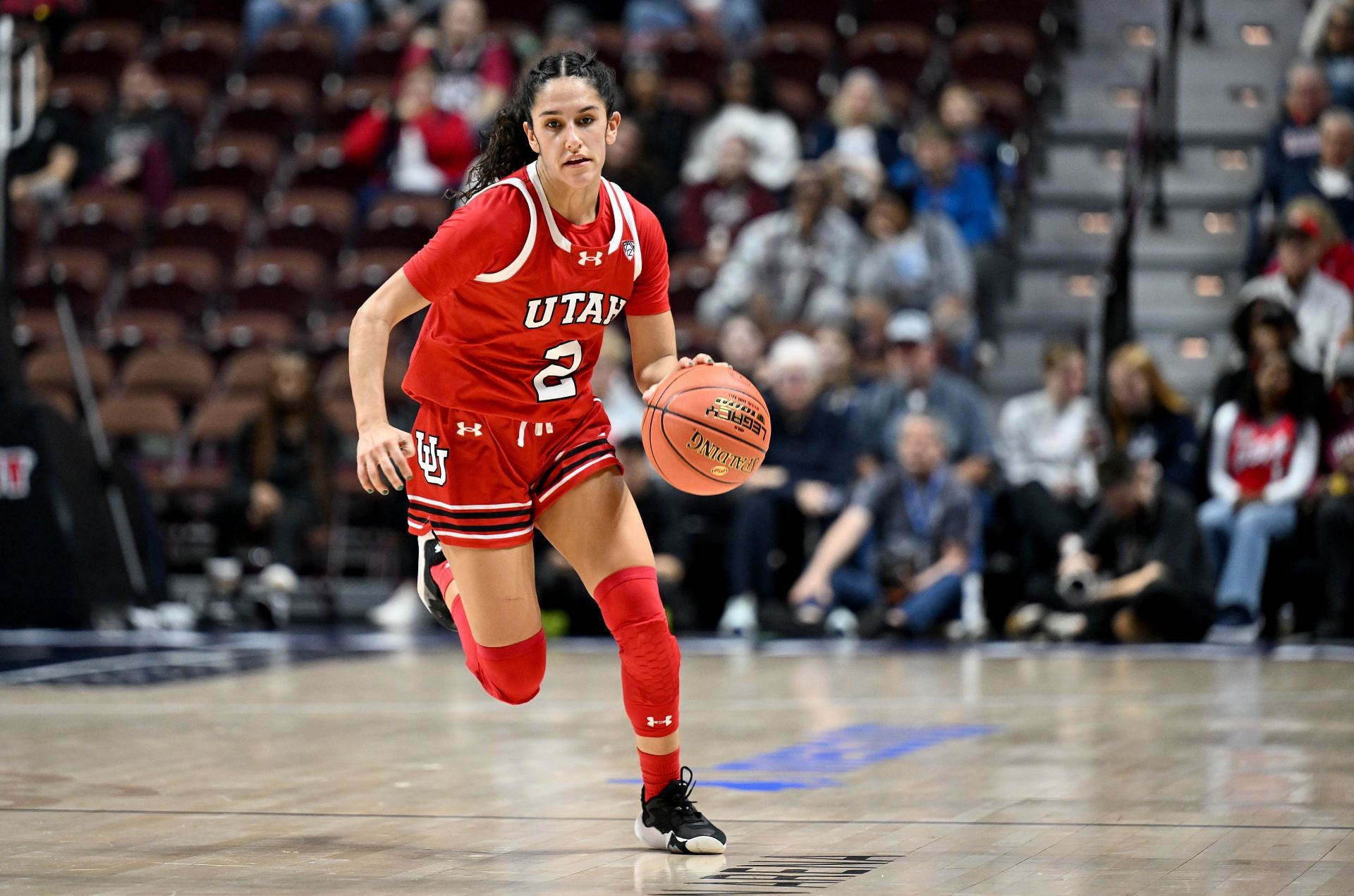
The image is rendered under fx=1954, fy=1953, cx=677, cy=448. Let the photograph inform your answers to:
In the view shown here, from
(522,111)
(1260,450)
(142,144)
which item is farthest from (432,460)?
(142,144)

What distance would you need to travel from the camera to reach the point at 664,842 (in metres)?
4.49

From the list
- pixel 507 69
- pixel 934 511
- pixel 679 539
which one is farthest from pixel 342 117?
pixel 934 511

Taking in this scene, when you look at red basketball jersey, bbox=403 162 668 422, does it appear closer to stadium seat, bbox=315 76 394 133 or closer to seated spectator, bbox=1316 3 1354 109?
seated spectator, bbox=1316 3 1354 109

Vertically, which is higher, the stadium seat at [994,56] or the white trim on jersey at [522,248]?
the stadium seat at [994,56]

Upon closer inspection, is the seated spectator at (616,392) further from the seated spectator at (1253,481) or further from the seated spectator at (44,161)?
the seated spectator at (44,161)

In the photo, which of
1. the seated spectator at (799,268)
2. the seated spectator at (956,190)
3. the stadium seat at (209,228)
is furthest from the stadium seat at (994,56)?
the stadium seat at (209,228)

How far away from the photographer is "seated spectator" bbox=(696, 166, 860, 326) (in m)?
11.5

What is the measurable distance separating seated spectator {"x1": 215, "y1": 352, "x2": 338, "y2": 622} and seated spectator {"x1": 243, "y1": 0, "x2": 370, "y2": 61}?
4843mm

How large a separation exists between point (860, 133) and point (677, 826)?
28.7ft

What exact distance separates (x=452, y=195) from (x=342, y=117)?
962 centimetres

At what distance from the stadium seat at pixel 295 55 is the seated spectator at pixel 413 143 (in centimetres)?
126

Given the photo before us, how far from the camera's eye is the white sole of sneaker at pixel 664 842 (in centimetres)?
437

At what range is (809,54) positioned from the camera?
45.5 ft

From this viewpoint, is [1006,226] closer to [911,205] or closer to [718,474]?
[911,205]
